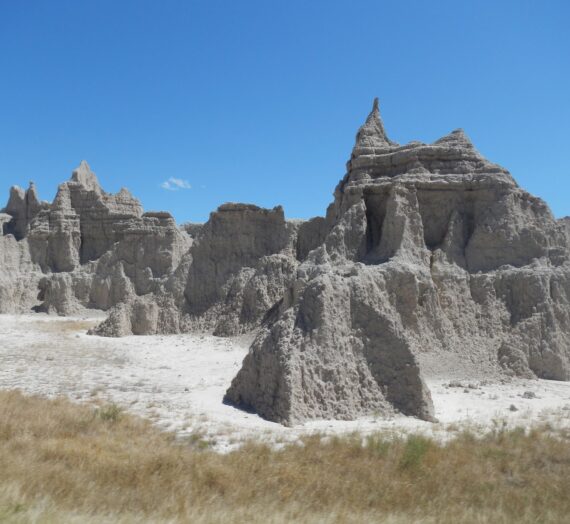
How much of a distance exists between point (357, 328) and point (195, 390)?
14.1 feet

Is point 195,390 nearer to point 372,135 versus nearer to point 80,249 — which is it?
point 372,135

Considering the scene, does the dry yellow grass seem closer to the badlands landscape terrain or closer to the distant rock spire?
the badlands landscape terrain

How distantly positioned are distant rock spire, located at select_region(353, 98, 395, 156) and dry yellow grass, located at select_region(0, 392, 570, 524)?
13.5 m

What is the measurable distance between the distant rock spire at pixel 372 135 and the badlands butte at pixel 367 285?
70 mm

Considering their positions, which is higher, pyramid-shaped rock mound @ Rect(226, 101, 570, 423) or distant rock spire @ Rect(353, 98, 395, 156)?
distant rock spire @ Rect(353, 98, 395, 156)

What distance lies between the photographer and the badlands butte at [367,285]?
1128cm

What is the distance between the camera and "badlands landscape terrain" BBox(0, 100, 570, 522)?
413 inches

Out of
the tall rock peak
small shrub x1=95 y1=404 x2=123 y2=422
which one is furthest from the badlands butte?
the tall rock peak

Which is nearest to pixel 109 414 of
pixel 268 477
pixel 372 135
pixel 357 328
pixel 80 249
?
pixel 268 477

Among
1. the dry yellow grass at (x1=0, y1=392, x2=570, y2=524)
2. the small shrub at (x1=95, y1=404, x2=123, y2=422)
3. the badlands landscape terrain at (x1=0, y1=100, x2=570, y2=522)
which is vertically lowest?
the dry yellow grass at (x1=0, y1=392, x2=570, y2=524)

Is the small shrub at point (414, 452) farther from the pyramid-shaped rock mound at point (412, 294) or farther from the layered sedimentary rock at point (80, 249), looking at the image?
the layered sedimentary rock at point (80, 249)

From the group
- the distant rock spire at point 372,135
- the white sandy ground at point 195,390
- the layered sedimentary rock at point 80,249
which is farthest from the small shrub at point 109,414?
the layered sedimentary rock at point 80,249

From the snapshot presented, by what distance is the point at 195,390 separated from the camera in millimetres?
13195

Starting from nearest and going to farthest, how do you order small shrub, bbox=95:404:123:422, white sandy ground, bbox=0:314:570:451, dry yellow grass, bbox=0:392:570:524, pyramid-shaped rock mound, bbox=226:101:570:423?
dry yellow grass, bbox=0:392:570:524 → small shrub, bbox=95:404:123:422 → white sandy ground, bbox=0:314:570:451 → pyramid-shaped rock mound, bbox=226:101:570:423
